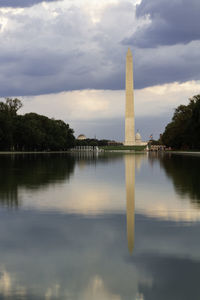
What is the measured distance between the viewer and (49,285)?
4.96 meters

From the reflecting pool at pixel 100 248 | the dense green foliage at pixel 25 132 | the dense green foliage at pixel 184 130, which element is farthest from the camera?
the dense green foliage at pixel 25 132

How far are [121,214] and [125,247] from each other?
3.26 meters

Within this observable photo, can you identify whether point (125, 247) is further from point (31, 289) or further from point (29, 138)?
point (29, 138)

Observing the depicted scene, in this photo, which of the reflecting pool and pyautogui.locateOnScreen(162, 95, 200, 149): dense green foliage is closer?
the reflecting pool

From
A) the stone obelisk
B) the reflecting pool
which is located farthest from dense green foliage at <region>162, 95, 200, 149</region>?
the reflecting pool

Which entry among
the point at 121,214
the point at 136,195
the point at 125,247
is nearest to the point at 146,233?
the point at 125,247

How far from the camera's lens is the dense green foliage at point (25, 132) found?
8900 centimetres

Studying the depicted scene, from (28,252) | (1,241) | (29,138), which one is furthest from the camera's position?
(29,138)

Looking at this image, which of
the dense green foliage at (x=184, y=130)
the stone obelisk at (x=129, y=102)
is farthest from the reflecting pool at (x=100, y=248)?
the stone obelisk at (x=129, y=102)

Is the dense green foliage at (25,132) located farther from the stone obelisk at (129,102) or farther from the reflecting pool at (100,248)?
the reflecting pool at (100,248)

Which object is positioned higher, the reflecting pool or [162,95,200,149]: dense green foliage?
[162,95,200,149]: dense green foliage

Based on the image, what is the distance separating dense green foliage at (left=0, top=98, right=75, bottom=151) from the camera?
292 ft

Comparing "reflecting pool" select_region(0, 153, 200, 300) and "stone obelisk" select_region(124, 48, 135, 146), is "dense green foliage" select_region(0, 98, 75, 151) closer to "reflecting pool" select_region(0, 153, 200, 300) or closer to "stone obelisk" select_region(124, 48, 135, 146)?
"stone obelisk" select_region(124, 48, 135, 146)

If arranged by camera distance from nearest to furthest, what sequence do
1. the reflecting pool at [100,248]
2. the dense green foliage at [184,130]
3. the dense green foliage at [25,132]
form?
the reflecting pool at [100,248] < the dense green foliage at [184,130] < the dense green foliage at [25,132]
